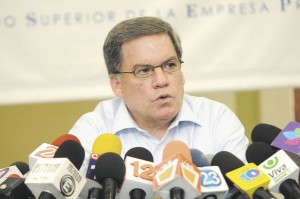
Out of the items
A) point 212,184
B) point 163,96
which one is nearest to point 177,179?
point 212,184

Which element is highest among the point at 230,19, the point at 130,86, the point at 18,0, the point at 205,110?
the point at 18,0

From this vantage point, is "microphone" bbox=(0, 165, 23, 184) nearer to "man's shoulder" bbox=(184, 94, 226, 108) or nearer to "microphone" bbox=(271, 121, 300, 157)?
"microphone" bbox=(271, 121, 300, 157)

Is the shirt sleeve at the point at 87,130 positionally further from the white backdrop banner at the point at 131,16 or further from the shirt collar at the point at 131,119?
the white backdrop banner at the point at 131,16

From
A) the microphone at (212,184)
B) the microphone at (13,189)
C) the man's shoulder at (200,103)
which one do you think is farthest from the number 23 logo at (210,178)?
the man's shoulder at (200,103)

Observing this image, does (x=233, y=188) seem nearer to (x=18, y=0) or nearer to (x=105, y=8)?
(x=105, y=8)

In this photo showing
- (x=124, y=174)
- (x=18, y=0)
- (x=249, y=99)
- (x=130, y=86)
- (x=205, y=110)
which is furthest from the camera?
(x=249, y=99)

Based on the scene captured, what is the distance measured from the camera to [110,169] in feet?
4.06

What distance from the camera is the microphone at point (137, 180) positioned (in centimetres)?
125

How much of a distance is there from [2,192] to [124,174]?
0.34 metres

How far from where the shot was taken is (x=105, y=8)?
252cm

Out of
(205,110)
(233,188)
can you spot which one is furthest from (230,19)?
(233,188)

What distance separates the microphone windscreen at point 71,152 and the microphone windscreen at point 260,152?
516 millimetres

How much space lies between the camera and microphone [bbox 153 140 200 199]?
3.66 ft

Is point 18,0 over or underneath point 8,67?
over
